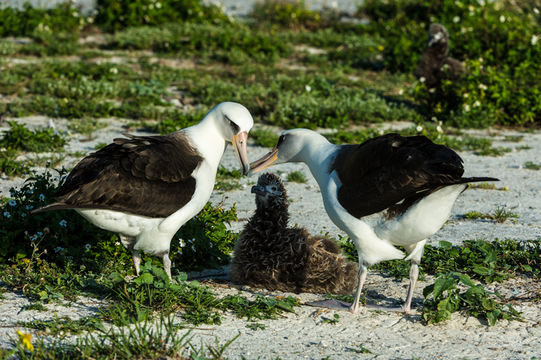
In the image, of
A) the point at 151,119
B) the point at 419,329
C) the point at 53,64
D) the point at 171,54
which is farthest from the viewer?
the point at 171,54

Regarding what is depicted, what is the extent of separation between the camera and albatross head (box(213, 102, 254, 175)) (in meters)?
5.47

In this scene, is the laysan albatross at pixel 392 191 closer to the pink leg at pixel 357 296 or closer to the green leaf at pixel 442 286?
the pink leg at pixel 357 296

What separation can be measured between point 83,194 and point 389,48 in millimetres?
9731

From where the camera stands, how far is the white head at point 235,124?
215 inches

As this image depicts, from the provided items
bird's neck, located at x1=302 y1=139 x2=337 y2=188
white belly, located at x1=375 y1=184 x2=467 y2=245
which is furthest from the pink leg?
bird's neck, located at x1=302 y1=139 x2=337 y2=188

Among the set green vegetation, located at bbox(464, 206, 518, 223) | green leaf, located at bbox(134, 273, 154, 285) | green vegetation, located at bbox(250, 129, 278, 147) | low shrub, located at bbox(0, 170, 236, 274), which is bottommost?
green vegetation, located at bbox(250, 129, 278, 147)

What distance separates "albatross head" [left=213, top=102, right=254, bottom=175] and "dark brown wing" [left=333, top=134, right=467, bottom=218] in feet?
2.75

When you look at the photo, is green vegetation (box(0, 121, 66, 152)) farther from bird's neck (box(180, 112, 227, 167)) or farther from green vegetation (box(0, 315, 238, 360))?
green vegetation (box(0, 315, 238, 360))

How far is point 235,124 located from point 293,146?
0.49m

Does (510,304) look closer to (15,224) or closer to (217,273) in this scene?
(217,273)

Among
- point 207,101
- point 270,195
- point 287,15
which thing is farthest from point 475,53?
point 270,195

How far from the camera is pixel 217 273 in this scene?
5.88 meters

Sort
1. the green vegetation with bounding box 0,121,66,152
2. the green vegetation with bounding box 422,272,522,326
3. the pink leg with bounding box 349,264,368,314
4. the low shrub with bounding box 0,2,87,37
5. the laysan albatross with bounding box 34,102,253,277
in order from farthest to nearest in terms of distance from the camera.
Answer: the low shrub with bounding box 0,2,87,37 → the green vegetation with bounding box 0,121,66,152 → the pink leg with bounding box 349,264,368,314 → the laysan albatross with bounding box 34,102,253,277 → the green vegetation with bounding box 422,272,522,326

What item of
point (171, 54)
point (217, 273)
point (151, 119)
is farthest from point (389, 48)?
point (217, 273)
